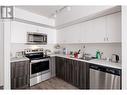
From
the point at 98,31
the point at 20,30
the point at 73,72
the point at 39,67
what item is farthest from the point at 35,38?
the point at 98,31

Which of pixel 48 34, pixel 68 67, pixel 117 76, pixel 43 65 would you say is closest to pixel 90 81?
pixel 117 76

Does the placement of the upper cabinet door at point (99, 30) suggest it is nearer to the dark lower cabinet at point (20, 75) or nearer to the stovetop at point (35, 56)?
the stovetop at point (35, 56)

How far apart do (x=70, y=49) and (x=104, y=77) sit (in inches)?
81.1

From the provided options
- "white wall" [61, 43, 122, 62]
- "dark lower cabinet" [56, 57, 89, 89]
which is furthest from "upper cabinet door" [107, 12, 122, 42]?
"dark lower cabinet" [56, 57, 89, 89]

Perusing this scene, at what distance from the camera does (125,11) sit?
1585 millimetres

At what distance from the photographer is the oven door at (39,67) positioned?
2.86 m

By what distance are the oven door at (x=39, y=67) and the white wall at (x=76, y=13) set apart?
1630 mm

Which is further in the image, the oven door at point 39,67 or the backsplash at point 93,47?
the oven door at point 39,67

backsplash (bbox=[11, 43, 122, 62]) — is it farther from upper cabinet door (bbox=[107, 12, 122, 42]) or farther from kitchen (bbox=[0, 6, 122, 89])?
upper cabinet door (bbox=[107, 12, 122, 42])

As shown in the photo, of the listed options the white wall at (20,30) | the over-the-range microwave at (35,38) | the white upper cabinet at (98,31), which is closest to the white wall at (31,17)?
the white wall at (20,30)

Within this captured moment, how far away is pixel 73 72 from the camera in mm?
2820

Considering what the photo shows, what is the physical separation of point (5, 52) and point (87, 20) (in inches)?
92.6
